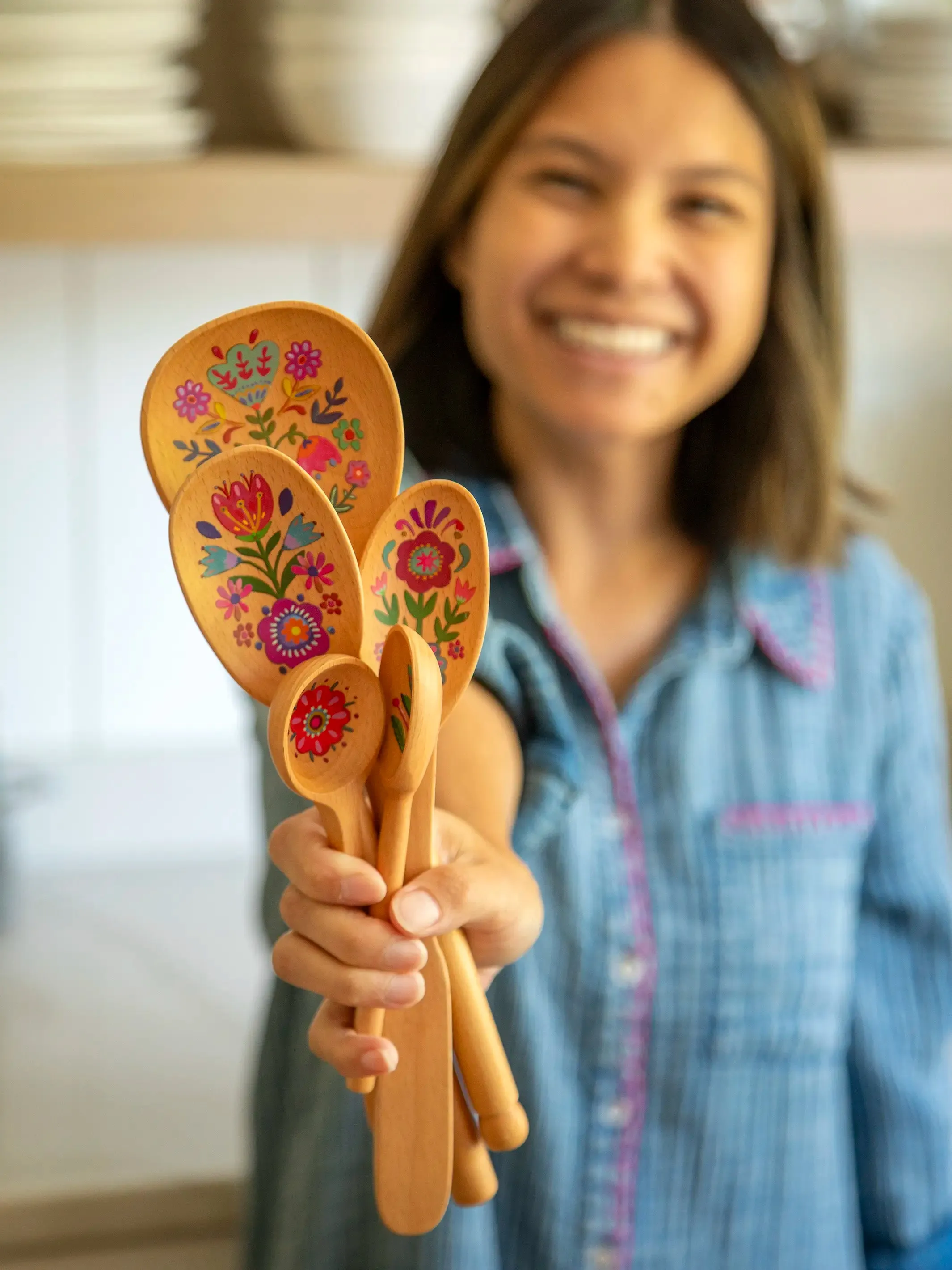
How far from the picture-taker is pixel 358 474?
47 cm

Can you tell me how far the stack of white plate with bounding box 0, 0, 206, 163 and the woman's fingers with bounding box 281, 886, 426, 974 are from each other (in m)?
0.71

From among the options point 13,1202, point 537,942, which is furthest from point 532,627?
point 13,1202

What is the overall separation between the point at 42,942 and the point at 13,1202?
0.39m

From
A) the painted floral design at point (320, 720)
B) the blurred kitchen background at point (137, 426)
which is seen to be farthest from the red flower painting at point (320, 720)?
the blurred kitchen background at point (137, 426)

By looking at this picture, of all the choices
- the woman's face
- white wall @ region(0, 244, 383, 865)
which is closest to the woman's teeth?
the woman's face

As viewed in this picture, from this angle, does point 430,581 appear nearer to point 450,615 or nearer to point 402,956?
point 450,615

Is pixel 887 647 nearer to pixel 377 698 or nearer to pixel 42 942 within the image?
pixel 377 698

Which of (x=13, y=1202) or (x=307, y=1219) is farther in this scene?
(x=13, y=1202)

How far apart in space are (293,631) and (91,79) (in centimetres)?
69

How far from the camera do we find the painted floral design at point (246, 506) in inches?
16.9

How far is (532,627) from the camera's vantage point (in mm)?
845

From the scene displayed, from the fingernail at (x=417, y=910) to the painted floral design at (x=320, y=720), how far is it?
0.05m

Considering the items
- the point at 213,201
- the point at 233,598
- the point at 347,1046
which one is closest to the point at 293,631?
the point at 233,598

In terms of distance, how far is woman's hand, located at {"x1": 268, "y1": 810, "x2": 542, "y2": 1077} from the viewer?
0.45m
